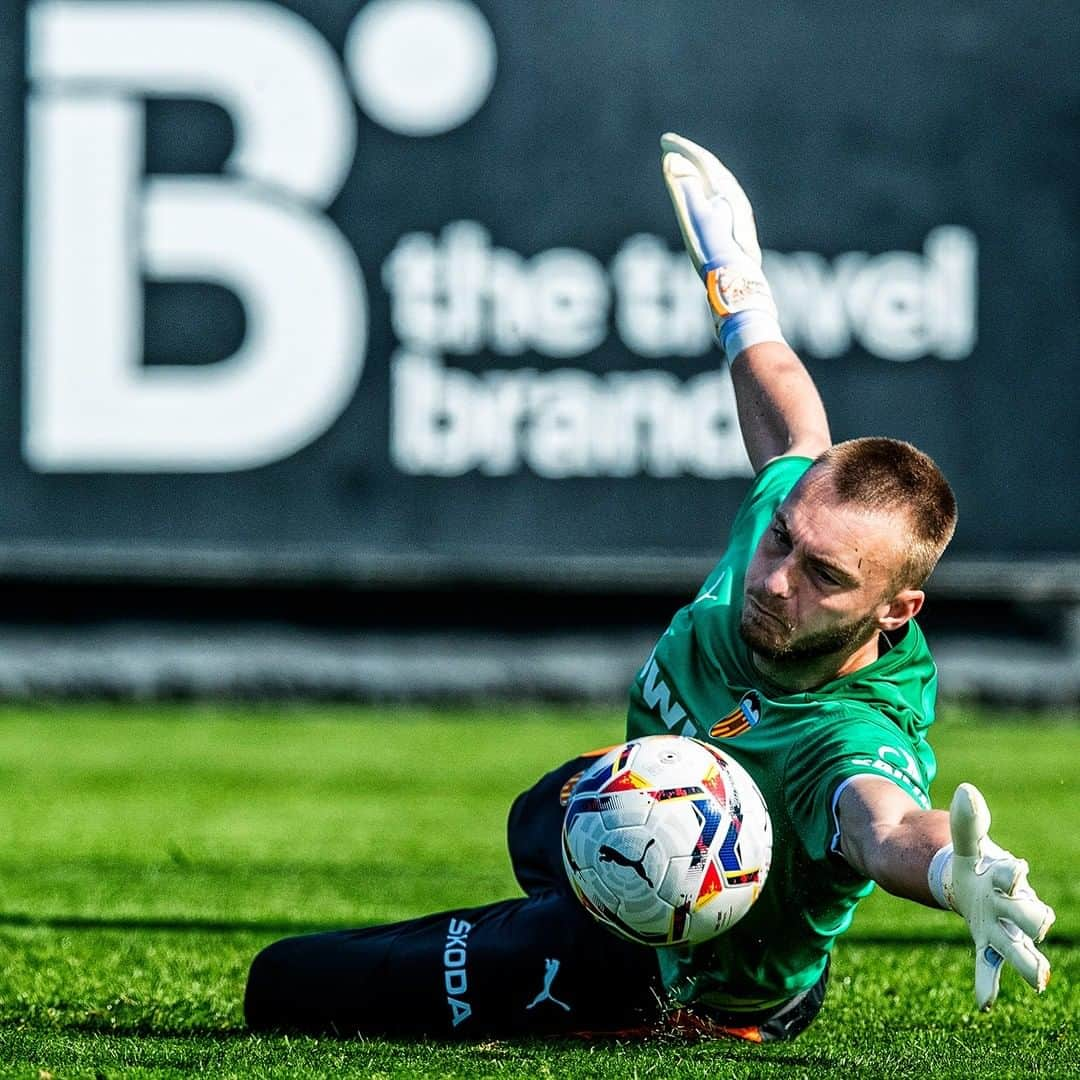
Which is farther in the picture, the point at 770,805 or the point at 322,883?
the point at 322,883

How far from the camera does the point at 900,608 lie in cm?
494

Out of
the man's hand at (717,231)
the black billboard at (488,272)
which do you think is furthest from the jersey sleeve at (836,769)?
the black billboard at (488,272)

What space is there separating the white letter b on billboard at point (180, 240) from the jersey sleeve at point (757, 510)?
9504 millimetres

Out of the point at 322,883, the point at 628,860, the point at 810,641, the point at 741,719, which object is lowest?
the point at 322,883

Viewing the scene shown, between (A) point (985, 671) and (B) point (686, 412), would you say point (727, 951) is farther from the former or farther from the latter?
(A) point (985, 671)

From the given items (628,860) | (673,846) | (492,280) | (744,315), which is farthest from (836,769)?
(492,280)

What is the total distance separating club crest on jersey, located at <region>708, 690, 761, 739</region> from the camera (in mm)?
5048

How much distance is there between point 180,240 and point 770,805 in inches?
426

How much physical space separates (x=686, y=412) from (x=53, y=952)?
883cm

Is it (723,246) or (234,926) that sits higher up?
(723,246)

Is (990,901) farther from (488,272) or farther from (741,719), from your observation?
(488,272)

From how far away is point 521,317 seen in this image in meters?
15.0

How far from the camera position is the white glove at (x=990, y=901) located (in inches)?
153

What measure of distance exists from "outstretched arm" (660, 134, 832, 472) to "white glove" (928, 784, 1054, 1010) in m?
2.12
